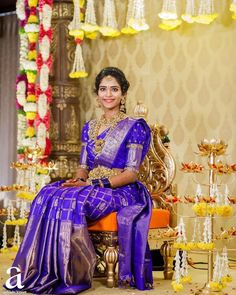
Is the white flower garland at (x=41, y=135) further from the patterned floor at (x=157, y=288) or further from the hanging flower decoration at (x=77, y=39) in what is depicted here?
the patterned floor at (x=157, y=288)

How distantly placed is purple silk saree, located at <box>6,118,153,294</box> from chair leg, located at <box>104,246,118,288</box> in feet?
0.17

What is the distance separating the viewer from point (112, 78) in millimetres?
4578

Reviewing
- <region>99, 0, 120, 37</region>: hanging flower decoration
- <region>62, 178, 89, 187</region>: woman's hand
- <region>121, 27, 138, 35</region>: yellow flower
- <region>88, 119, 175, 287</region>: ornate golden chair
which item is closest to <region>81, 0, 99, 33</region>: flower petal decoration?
<region>99, 0, 120, 37</region>: hanging flower decoration

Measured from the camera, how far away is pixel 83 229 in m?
4.09

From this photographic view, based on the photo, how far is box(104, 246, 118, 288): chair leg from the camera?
424 cm

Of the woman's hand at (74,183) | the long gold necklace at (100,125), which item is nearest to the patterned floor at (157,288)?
the woman's hand at (74,183)

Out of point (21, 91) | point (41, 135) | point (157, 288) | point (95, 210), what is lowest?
point (157, 288)

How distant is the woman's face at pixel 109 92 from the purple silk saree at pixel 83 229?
0.17 metres

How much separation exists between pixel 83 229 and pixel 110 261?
1.06 feet

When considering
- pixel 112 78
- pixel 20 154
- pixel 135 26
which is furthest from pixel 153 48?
pixel 112 78

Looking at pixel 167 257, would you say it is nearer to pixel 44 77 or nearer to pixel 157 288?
pixel 157 288

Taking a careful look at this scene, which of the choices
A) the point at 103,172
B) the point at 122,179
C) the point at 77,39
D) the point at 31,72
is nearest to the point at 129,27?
the point at 77,39

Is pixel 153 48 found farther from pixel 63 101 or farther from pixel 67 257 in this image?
pixel 67 257

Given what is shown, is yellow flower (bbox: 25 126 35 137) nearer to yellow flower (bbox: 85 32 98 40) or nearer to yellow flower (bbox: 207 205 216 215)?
yellow flower (bbox: 85 32 98 40)
